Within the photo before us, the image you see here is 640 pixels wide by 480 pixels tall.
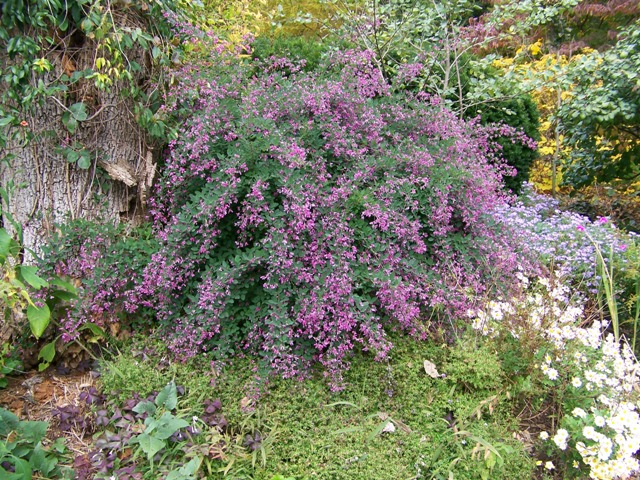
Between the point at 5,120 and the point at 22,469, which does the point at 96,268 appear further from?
the point at 22,469

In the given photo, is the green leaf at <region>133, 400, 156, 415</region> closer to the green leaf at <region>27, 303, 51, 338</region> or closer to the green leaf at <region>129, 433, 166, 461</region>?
the green leaf at <region>129, 433, 166, 461</region>

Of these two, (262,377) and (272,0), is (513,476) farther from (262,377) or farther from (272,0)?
(272,0)

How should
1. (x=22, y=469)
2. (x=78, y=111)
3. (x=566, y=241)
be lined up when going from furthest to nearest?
(x=566, y=241)
(x=78, y=111)
(x=22, y=469)

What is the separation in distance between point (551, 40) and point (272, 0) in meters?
5.47

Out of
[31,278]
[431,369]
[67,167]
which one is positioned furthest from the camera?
[67,167]

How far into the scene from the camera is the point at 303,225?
7.86ft

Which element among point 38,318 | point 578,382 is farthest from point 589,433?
point 38,318

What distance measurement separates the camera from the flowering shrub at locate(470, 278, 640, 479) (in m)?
2.09

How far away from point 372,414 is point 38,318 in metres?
1.67

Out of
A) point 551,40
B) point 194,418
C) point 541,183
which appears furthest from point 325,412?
point 551,40

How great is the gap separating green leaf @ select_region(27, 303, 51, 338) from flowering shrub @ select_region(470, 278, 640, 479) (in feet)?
Answer: 7.15

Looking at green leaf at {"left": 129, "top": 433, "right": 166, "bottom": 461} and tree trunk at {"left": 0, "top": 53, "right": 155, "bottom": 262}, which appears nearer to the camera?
green leaf at {"left": 129, "top": 433, "right": 166, "bottom": 461}

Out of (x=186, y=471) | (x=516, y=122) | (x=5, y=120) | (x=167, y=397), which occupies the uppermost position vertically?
(x=5, y=120)

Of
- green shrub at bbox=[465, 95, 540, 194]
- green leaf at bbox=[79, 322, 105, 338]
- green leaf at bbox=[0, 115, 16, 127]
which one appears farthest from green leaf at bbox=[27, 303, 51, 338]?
green shrub at bbox=[465, 95, 540, 194]
